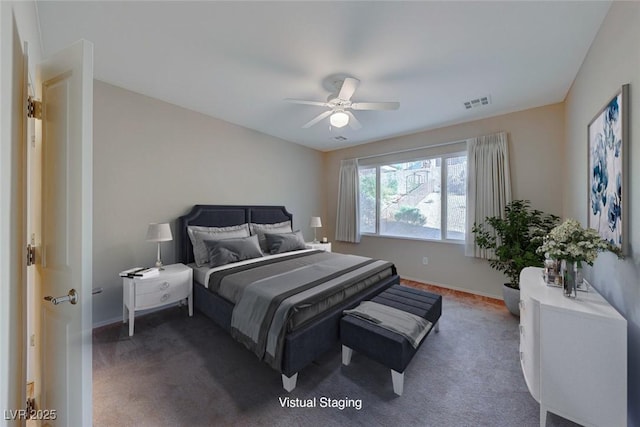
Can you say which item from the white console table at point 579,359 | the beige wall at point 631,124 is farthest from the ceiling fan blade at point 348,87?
the white console table at point 579,359

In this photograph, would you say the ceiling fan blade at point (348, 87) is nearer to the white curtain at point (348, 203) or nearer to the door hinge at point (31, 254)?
the door hinge at point (31, 254)

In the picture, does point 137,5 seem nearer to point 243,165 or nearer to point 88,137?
point 88,137

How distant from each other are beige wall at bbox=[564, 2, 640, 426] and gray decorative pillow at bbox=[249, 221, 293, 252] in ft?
11.8

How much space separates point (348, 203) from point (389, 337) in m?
3.70

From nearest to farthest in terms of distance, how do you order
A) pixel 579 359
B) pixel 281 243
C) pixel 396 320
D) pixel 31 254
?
pixel 31 254, pixel 579 359, pixel 396 320, pixel 281 243

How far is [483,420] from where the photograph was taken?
5.02 ft

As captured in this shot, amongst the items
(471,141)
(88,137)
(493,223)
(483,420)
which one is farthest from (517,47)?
(88,137)

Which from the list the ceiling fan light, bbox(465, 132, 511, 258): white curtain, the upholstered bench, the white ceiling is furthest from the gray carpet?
the white ceiling

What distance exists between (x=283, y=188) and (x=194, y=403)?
3642mm

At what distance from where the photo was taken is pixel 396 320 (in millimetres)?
1928

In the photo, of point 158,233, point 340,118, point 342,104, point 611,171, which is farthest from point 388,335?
point 158,233

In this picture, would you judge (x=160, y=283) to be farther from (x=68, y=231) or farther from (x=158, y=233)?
(x=68, y=231)

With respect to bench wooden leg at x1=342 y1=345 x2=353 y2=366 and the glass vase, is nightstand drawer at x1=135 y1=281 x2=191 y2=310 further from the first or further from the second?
the glass vase

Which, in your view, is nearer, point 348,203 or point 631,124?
point 631,124
